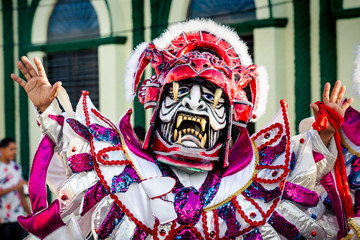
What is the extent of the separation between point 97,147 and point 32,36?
504cm

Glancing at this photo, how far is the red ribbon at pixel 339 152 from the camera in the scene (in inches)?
133

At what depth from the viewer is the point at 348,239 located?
332 centimetres

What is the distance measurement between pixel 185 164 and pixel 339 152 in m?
1.01

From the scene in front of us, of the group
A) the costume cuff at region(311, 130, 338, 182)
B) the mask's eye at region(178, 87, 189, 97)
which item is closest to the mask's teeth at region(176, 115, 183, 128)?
the mask's eye at region(178, 87, 189, 97)

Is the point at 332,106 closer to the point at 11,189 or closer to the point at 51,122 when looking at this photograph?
the point at 51,122

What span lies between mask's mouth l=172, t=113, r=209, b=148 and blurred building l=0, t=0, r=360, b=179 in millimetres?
3012

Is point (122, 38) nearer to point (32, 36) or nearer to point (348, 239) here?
point (32, 36)

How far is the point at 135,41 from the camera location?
707cm

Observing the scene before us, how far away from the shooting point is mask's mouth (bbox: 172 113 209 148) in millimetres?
3094

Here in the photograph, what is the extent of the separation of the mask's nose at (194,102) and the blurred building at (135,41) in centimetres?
298

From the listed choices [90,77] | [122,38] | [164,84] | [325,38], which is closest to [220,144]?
[164,84]

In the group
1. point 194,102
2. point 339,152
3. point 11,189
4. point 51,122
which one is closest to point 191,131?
point 194,102

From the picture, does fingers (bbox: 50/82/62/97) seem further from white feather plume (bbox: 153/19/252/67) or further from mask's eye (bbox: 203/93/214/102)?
mask's eye (bbox: 203/93/214/102)

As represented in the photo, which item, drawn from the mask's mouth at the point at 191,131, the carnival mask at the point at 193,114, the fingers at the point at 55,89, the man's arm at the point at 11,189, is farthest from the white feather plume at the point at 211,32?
the man's arm at the point at 11,189
